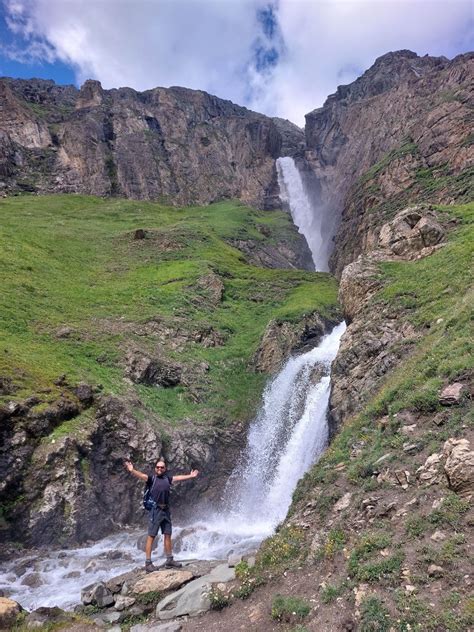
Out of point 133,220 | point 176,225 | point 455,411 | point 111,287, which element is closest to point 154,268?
point 111,287

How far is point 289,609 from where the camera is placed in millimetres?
8594

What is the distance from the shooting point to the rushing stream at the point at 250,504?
15.0 meters

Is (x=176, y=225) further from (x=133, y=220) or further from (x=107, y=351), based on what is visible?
(x=107, y=351)

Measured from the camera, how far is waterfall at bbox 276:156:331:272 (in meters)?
106

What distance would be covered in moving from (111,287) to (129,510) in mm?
23788

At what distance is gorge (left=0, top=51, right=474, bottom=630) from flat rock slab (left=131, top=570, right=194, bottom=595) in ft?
7.50

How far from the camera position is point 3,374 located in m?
19.9

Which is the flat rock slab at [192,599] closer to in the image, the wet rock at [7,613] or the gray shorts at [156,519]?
the gray shorts at [156,519]

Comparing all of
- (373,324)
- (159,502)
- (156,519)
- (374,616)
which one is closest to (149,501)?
(159,502)

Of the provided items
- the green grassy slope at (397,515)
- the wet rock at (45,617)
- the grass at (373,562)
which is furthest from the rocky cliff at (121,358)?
the grass at (373,562)

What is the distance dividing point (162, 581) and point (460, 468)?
27.3 ft

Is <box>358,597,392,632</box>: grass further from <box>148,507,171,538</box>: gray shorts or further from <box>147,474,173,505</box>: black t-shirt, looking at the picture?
<box>148,507,171,538</box>: gray shorts

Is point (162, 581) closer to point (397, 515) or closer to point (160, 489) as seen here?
point (160, 489)

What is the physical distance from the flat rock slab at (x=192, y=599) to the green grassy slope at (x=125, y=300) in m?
12.0
